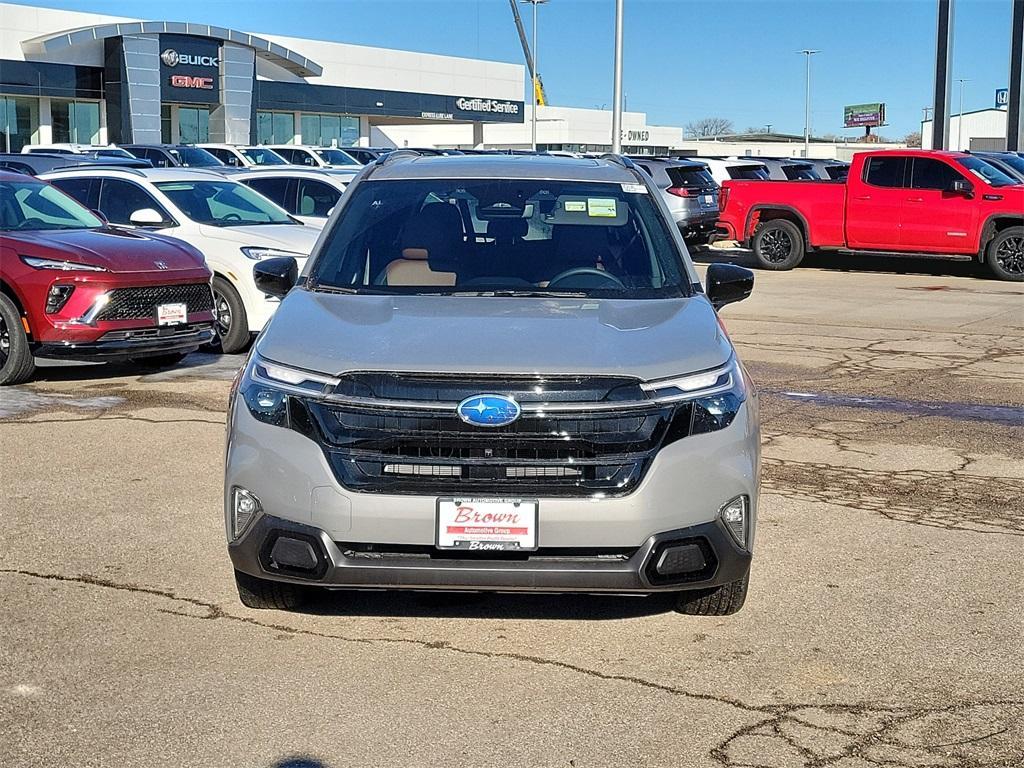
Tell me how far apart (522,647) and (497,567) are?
20.6 inches

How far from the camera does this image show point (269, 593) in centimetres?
512

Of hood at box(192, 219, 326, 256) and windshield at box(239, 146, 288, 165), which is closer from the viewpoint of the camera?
hood at box(192, 219, 326, 256)

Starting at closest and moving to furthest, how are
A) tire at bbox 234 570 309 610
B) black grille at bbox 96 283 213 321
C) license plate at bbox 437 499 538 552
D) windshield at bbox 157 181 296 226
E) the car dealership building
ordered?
license plate at bbox 437 499 538 552, tire at bbox 234 570 309 610, black grille at bbox 96 283 213 321, windshield at bbox 157 181 296 226, the car dealership building

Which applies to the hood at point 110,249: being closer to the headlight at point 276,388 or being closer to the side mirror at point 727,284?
the side mirror at point 727,284

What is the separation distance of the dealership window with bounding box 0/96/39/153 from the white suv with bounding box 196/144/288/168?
2106 cm

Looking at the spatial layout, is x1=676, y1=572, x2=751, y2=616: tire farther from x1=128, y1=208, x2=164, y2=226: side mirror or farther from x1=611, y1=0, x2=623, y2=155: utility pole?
x1=611, y1=0, x2=623, y2=155: utility pole

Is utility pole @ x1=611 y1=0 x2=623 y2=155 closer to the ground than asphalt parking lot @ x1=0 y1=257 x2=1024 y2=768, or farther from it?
farther from it

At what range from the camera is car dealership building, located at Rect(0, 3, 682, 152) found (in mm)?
51812

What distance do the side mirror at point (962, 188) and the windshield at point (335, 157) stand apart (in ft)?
57.6

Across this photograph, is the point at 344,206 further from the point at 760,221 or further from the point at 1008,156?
the point at 1008,156

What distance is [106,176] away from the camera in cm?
1359

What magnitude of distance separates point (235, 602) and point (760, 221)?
1882 cm

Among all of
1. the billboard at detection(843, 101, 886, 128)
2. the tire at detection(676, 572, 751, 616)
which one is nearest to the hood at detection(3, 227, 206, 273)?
the tire at detection(676, 572, 751, 616)

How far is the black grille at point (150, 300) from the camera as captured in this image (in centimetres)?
1042
